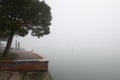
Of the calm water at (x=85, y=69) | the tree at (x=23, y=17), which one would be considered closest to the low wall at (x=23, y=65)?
the tree at (x=23, y=17)

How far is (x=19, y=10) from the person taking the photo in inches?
660

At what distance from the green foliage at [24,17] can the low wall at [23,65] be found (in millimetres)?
3321

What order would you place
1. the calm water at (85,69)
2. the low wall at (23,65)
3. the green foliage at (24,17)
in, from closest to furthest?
the low wall at (23,65) → the green foliage at (24,17) → the calm water at (85,69)

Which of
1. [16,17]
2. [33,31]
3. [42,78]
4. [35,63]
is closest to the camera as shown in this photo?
[42,78]

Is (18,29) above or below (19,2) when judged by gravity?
below

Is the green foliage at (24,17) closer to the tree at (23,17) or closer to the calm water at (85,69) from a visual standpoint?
the tree at (23,17)

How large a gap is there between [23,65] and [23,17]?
5208mm

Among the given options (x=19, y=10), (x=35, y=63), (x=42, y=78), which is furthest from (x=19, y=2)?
(x=42, y=78)

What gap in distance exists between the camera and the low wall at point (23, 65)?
14297mm

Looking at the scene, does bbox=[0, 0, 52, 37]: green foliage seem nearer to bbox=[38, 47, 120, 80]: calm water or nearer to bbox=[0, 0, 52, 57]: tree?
bbox=[0, 0, 52, 57]: tree

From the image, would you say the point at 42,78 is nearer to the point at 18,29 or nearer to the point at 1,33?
the point at 18,29

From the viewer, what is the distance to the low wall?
14.3 m

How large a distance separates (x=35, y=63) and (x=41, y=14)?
582 cm

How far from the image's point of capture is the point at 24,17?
56.6 feet
